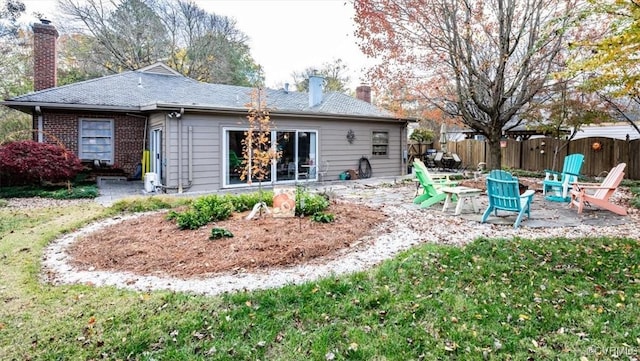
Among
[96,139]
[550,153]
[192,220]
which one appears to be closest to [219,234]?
[192,220]

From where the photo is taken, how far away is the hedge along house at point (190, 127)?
32.9 ft

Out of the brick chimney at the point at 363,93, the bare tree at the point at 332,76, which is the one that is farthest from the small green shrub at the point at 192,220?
the bare tree at the point at 332,76

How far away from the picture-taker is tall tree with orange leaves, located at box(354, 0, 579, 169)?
9.62 metres

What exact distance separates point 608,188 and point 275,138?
8305 millimetres

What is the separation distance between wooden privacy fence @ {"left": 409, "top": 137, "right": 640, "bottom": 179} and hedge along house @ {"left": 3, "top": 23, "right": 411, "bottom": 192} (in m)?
5.93

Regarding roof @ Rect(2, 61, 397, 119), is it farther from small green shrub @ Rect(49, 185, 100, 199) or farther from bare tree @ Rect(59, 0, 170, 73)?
bare tree @ Rect(59, 0, 170, 73)

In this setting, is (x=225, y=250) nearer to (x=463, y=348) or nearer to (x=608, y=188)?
(x=463, y=348)

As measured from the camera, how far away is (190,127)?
9898 millimetres

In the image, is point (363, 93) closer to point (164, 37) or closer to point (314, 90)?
point (314, 90)

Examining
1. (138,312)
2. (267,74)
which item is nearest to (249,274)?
(138,312)

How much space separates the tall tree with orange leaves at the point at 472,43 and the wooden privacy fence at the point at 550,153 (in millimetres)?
4244

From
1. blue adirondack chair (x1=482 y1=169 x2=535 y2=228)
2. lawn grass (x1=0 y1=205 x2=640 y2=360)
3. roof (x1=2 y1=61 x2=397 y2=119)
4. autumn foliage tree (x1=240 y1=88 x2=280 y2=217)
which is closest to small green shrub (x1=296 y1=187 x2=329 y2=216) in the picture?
autumn foliage tree (x1=240 y1=88 x2=280 y2=217)

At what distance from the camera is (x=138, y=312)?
293 cm

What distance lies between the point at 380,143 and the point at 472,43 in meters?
5.03
